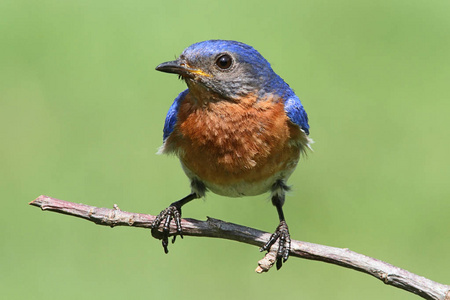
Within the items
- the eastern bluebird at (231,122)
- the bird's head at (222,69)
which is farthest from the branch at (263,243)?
the bird's head at (222,69)

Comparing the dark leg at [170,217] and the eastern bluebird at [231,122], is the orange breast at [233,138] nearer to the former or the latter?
the eastern bluebird at [231,122]

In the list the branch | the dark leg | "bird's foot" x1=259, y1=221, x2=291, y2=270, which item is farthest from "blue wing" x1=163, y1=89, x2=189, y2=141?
"bird's foot" x1=259, y1=221, x2=291, y2=270

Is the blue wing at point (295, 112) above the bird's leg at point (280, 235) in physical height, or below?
above

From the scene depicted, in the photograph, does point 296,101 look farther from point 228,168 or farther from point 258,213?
point 258,213

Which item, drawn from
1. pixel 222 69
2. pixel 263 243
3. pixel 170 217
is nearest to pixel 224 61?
pixel 222 69

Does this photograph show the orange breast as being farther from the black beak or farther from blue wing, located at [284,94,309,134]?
the black beak

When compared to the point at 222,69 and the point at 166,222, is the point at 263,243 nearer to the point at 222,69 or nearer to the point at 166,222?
the point at 166,222

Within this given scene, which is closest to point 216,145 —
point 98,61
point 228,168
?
point 228,168
